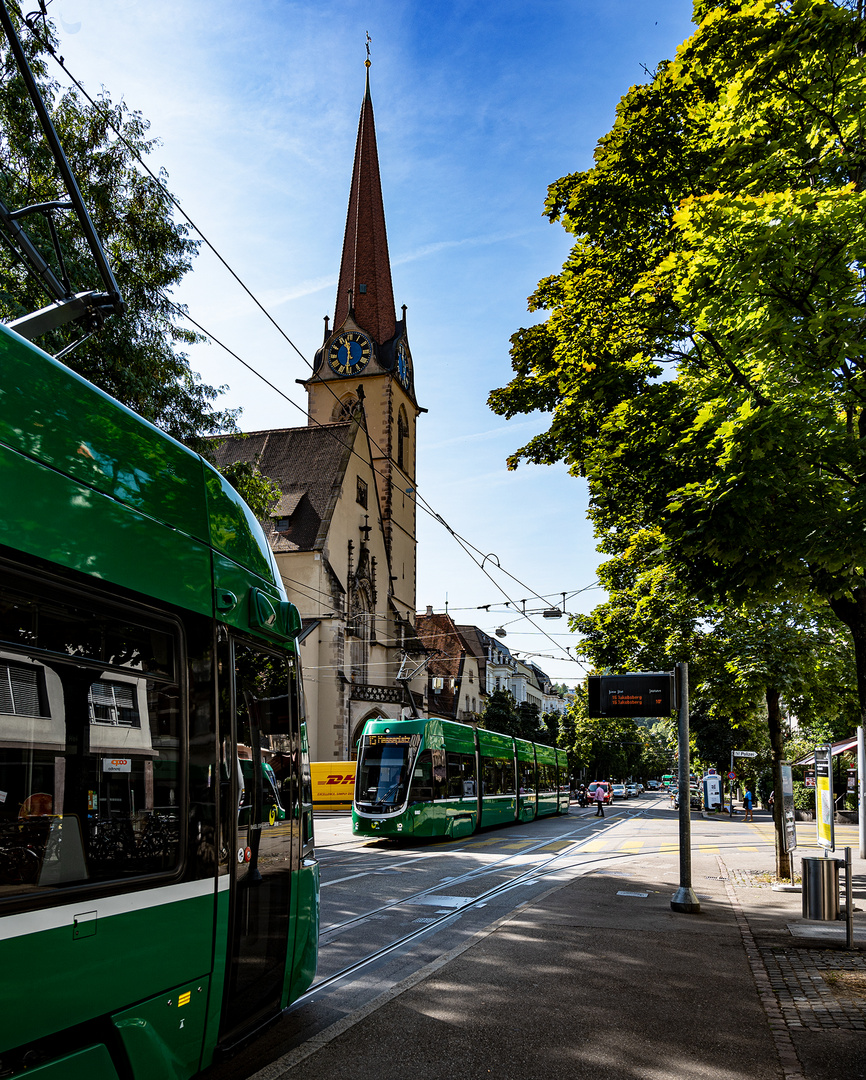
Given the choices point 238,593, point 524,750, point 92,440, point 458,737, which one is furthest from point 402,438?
point 92,440

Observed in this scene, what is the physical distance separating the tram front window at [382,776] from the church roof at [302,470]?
904 inches

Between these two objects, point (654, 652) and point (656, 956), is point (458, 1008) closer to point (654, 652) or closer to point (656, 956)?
point (656, 956)

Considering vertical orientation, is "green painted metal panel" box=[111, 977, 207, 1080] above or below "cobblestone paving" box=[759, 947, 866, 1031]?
above

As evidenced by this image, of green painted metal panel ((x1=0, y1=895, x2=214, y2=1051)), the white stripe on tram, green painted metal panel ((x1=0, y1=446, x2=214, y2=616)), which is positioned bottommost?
green painted metal panel ((x1=0, y1=895, x2=214, y2=1051))

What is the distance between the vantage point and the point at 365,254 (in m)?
62.3

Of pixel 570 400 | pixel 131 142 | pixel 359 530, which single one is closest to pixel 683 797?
pixel 570 400

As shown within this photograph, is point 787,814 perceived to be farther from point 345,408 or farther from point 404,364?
point 404,364

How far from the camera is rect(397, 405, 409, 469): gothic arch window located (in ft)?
198

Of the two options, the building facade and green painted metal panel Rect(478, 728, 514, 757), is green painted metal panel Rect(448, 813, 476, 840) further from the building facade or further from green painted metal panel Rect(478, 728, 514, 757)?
the building facade

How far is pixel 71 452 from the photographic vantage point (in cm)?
371

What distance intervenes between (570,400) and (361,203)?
55.5 meters

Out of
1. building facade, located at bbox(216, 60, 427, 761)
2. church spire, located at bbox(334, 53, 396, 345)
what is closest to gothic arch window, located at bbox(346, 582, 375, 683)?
building facade, located at bbox(216, 60, 427, 761)

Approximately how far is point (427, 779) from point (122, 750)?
19432 mm

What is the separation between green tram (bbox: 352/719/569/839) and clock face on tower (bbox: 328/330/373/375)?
3506cm
